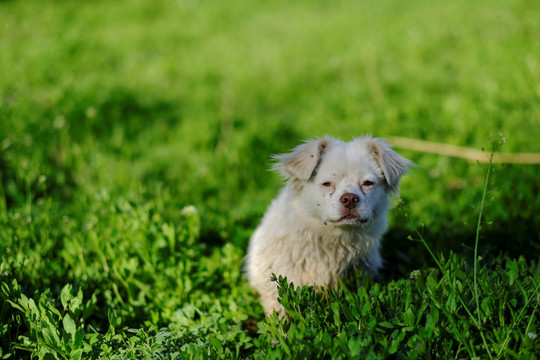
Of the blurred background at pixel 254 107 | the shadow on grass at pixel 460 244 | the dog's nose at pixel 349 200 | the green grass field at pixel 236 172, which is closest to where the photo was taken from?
the green grass field at pixel 236 172

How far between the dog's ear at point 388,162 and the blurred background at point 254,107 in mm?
455

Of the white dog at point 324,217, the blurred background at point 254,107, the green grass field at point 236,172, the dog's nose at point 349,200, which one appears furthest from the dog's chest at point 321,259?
the blurred background at point 254,107

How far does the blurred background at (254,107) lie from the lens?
183 inches

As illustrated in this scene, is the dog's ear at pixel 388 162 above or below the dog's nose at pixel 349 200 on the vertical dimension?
above

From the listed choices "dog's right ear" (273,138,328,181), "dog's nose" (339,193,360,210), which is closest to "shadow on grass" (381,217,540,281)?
"dog's nose" (339,193,360,210)

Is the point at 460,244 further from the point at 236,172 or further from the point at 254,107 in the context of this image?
the point at 254,107

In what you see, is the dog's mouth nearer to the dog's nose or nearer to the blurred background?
the dog's nose

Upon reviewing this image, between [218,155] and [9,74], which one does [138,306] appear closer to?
[218,155]

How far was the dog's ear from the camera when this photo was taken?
3.27 meters

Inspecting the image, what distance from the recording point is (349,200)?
305 centimetres

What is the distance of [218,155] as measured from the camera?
6.06m

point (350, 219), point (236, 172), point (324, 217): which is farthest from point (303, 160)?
point (236, 172)

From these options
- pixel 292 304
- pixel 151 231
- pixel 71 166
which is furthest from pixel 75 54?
pixel 292 304

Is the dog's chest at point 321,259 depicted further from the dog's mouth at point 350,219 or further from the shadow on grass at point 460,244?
the shadow on grass at point 460,244
